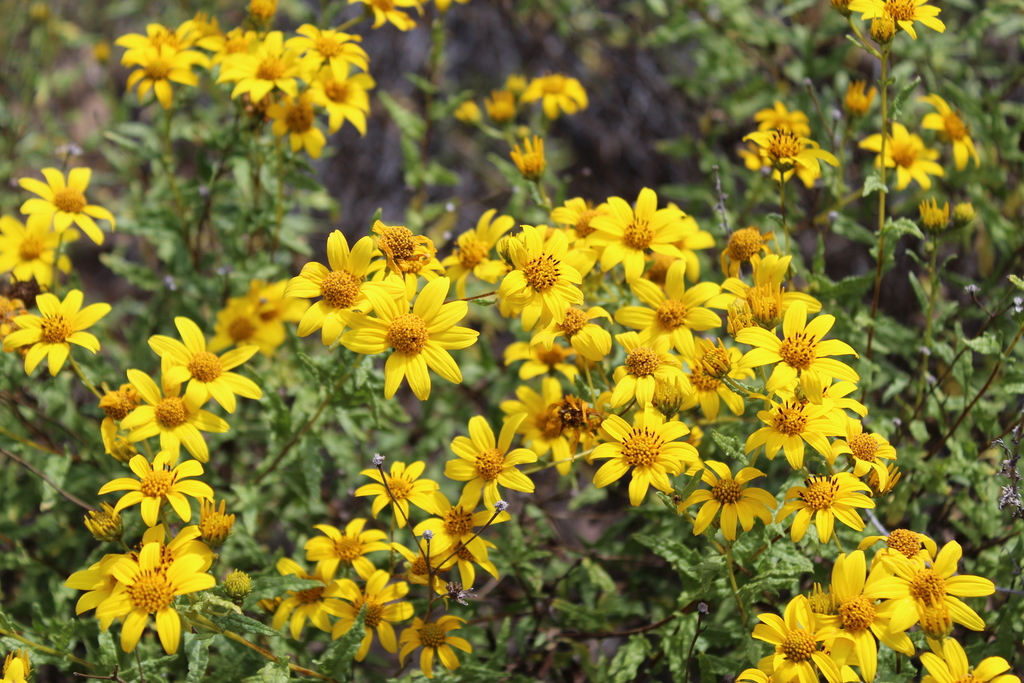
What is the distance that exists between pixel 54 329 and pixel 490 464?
1360 mm

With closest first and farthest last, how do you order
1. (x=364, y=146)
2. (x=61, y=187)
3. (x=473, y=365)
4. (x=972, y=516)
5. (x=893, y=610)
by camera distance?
1. (x=893, y=610)
2. (x=972, y=516)
3. (x=61, y=187)
4. (x=473, y=365)
5. (x=364, y=146)

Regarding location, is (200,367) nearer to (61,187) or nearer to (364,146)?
(61,187)

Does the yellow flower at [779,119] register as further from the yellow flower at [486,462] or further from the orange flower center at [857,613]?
the orange flower center at [857,613]

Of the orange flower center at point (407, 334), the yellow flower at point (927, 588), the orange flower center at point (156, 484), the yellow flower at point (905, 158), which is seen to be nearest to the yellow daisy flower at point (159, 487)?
the orange flower center at point (156, 484)

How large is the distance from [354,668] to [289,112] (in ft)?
6.23

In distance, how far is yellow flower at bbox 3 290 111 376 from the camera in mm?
2271

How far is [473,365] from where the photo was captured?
319cm

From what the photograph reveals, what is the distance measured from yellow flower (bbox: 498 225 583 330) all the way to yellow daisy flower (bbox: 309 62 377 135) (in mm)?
1010

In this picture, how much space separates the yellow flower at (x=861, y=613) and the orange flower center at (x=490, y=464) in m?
0.86

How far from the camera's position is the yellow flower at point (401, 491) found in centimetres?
218

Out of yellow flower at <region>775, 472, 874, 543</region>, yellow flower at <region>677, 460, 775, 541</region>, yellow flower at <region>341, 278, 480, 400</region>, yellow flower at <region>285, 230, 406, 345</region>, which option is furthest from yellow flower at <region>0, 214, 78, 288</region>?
yellow flower at <region>775, 472, 874, 543</region>

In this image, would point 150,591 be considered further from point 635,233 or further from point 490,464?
point 635,233

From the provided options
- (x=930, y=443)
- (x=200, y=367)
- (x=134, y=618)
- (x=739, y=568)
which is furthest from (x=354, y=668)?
(x=930, y=443)

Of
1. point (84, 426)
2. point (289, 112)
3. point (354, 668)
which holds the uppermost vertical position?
point (289, 112)
